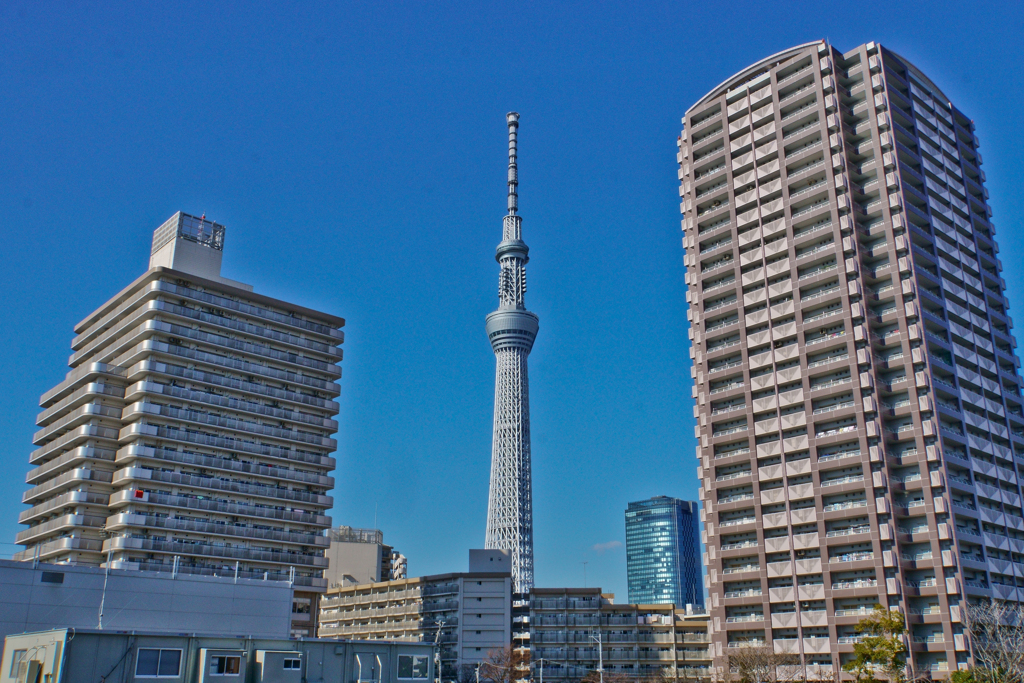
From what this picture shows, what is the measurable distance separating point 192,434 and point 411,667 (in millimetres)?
41347

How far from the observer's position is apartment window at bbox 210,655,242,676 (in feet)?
156

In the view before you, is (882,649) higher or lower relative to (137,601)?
lower

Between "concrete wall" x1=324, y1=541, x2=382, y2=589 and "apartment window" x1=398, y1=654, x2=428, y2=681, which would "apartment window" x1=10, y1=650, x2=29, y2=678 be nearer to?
"apartment window" x1=398, y1=654, x2=428, y2=681

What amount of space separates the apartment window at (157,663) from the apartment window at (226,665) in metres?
1.78

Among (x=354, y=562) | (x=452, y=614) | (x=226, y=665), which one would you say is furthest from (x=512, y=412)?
(x=226, y=665)

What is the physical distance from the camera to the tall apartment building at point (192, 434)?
8338 centimetres

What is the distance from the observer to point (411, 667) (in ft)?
182

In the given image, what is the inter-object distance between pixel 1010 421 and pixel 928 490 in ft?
70.2

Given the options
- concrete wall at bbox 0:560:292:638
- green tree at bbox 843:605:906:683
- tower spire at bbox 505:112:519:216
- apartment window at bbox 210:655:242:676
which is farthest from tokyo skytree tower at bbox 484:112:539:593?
apartment window at bbox 210:655:242:676

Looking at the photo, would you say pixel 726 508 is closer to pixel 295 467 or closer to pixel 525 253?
pixel 295 467

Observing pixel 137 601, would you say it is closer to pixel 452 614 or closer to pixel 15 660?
pixel 15 660

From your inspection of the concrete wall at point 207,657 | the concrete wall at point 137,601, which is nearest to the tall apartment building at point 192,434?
the concrete wall at point 137,601

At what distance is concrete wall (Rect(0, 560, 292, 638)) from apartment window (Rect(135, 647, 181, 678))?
16509 millimetres

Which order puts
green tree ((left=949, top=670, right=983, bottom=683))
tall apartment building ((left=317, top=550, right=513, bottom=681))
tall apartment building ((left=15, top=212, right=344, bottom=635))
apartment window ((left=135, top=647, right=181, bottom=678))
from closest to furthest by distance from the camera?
apartment window ((left=135, top=647, right=181, bottom=678)), green tree ((left=949, top=670, right=983, bottom=683)), tall apartment building ((left=15, top=212, right=344, bottom=635)), tall apartment building ((left=317, top=550, right=513, bottom=681))
